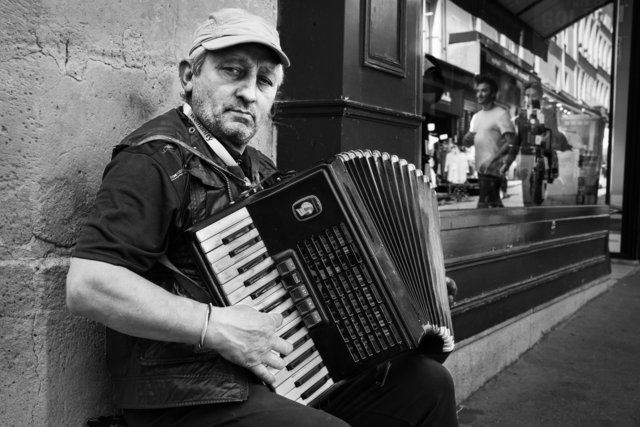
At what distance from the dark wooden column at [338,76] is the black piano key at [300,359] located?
3.74 ft

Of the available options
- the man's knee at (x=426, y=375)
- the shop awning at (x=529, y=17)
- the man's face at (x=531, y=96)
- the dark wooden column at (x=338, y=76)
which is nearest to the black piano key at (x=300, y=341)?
the man's knee at (x=426, y=375)

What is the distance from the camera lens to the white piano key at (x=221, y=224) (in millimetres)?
1366

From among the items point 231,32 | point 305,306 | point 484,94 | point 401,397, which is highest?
point 484,94

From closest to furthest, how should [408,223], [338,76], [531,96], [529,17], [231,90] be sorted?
[231,90] < [408,223] < [338,76] < [529,17] < [531,96]

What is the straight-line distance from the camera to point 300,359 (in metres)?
1.49

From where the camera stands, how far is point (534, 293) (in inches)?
173

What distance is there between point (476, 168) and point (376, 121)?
4.72 ft

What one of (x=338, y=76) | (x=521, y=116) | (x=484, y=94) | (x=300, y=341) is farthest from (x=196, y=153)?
(x=521, y=116)

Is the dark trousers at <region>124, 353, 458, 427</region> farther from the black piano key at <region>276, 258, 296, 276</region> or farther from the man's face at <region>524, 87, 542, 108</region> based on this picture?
the man's face at <region>524, 87, 542, 108</region>

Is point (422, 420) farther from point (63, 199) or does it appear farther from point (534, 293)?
point (534, 293)

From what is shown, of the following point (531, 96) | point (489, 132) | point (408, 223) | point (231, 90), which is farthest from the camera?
point (531, 96)

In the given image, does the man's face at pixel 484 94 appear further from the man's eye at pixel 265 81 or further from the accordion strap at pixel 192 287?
the accordion strap at pixel 192 287

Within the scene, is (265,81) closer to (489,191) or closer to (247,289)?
(247,289)

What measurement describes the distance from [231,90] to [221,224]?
39 cm
